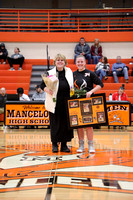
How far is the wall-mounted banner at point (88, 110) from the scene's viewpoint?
4574mm

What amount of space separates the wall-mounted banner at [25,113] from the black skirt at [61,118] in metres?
4.11

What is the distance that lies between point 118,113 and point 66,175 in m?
6.04

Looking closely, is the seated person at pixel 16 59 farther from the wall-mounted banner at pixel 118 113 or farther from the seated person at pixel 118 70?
the wall-mounted banner at pixel 118 113

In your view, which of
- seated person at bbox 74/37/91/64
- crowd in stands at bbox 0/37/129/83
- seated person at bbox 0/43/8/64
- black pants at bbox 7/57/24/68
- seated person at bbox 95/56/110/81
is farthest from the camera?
seated person at bbox 0/43/8/64

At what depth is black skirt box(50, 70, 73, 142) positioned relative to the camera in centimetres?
472

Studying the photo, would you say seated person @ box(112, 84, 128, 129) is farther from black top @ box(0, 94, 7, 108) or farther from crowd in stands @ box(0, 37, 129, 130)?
black top @ box(0, 94, 7, 108)

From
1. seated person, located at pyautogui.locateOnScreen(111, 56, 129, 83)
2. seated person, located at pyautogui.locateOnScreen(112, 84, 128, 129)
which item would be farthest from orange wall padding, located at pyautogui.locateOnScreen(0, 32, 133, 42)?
seated person, located at pyautogui.locateOnScreen(112, 84, 128, 129)

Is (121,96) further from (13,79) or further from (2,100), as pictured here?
(13,79)

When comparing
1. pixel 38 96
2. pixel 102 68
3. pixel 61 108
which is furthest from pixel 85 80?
pixel 102 68

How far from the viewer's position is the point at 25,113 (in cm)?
895

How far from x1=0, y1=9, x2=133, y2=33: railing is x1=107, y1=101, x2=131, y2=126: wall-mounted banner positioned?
242 inches

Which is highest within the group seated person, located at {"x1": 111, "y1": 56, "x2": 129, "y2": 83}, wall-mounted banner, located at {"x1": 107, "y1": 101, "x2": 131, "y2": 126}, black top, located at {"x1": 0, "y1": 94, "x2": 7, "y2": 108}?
seated person, located at {"x1": 111, "y1": 56, "x2": 129, "y2": 83}
